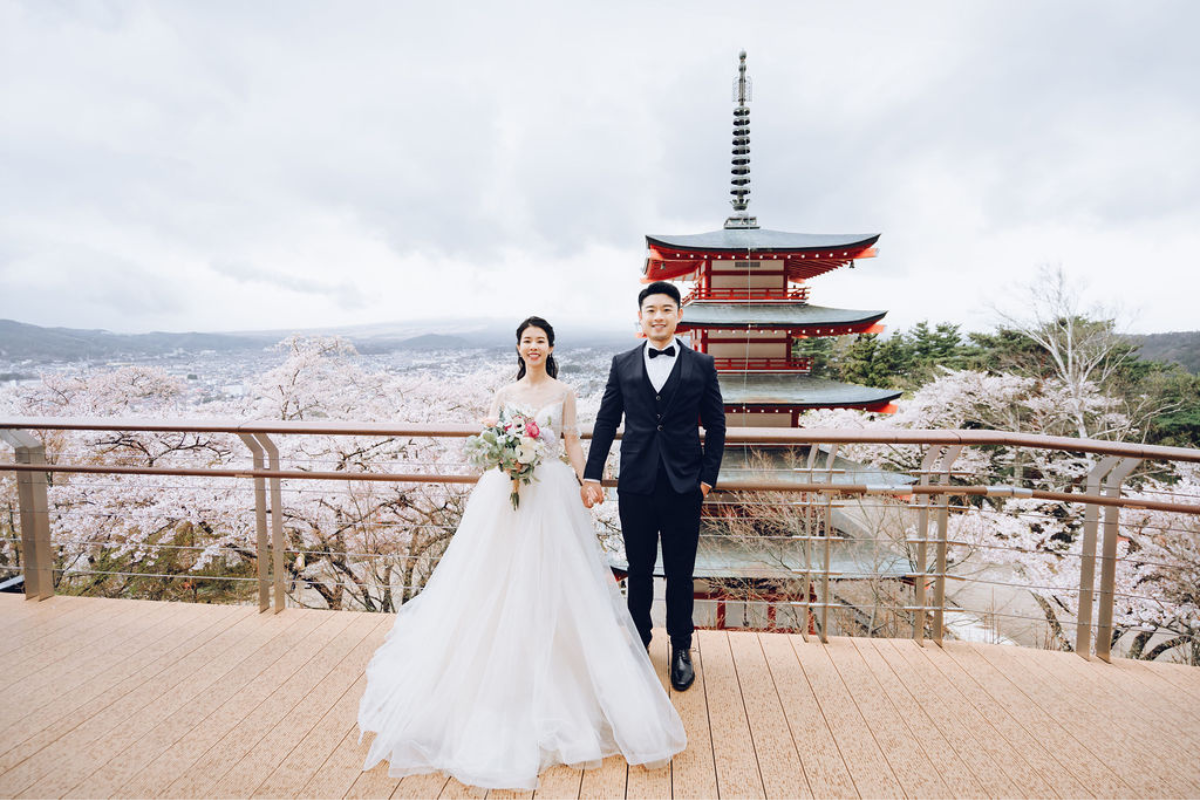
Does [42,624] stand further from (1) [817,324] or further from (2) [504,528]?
(1) [817,324]

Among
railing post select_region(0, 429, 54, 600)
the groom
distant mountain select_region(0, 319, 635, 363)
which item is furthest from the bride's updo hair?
distant mountain select_region(0, 319, 635, 363)

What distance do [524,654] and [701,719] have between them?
0.72 metres

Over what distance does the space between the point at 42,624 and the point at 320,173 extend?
76.7 feet

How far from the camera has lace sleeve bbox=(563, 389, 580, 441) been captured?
84.8 inches

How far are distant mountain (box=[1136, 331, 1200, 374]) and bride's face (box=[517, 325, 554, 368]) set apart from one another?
21711mm

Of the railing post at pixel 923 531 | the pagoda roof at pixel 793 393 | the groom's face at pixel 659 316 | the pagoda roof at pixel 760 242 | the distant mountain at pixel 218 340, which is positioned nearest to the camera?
the groom's face at pixel 659 316

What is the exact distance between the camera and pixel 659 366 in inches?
83.0

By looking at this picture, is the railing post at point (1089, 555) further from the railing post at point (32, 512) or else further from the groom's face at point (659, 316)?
the railing post at point (32, 512)

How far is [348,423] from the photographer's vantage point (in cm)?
254

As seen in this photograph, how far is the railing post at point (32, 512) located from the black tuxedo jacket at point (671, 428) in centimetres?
300

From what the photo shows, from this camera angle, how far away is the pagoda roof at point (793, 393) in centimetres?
928

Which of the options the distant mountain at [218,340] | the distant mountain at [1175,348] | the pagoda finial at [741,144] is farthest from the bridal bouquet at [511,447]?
the distant mountain at [1175,348]

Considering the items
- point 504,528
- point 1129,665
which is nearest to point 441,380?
point 504,528

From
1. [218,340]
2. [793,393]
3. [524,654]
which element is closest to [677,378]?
[524,654]
